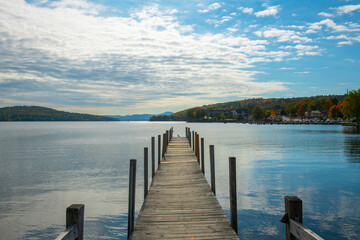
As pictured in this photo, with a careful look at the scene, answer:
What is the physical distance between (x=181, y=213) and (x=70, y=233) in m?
4.41

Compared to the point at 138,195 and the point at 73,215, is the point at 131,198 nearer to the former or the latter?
the point at 73,215

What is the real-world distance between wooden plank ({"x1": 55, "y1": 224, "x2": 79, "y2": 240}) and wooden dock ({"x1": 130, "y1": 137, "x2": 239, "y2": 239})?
259 cm

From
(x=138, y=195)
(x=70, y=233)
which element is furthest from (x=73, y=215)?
(x=138, y=195)

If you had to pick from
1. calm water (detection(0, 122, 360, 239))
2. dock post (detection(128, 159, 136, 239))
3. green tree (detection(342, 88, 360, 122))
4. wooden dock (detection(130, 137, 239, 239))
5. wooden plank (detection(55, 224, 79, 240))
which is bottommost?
calm water (detection(0, 122, 360, 239))

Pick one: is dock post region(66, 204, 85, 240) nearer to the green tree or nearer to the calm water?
the calm water

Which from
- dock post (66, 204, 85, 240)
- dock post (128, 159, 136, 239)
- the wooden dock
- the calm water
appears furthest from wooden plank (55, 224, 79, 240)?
the calm water

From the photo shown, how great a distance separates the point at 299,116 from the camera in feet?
652

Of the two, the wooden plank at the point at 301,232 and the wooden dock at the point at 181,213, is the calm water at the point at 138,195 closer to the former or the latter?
the wooden dock at the point at 181,213

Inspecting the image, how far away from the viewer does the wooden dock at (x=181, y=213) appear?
262 inches

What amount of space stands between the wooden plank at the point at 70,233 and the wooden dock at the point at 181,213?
102 inches

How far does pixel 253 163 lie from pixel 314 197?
36.9 feet

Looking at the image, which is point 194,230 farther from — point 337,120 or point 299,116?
point 299,116

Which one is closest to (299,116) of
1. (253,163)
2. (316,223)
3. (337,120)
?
(337,120)

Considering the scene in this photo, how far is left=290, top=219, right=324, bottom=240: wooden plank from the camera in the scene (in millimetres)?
3537
